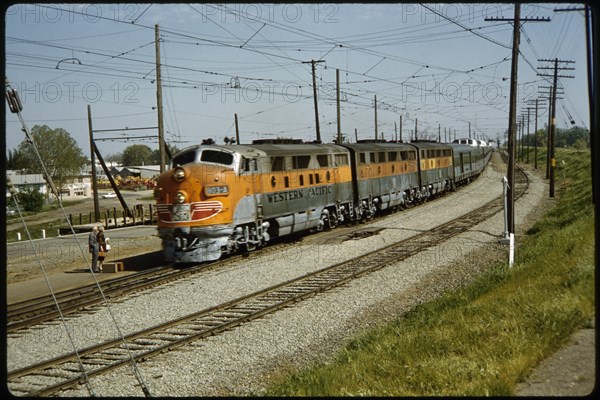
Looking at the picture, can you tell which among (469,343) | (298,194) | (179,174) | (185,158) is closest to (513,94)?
(298,194)

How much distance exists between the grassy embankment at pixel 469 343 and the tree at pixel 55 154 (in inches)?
2391

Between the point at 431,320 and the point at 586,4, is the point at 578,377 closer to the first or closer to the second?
the point at 586,4

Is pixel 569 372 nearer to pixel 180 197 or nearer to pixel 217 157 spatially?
pixel 180 197

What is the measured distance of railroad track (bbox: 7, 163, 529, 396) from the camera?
390 inches

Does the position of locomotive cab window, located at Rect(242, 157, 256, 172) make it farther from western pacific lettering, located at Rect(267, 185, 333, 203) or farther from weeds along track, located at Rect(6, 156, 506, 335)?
weeds along track, located at Rect(6, 156, 506, 335)

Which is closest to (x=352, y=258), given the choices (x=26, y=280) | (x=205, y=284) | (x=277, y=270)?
(x=277, y=270)

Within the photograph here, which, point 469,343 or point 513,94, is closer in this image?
point 469,343

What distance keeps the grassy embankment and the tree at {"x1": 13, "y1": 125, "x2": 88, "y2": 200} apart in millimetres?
60740

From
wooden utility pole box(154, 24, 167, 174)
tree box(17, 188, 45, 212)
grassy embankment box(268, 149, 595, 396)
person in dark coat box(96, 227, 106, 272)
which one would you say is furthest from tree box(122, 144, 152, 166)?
grassy embankment box(268, 149, 595, 396)

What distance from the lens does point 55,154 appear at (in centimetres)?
6788

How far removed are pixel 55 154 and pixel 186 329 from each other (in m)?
62.0

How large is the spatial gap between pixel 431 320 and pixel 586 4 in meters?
7.64

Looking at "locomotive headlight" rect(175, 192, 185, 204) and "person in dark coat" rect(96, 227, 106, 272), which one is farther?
"person in dark coat" rect(96, 227, 106, 272)

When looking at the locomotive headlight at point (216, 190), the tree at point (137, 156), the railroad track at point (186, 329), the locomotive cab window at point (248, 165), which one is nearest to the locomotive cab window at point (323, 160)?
the locomotive cab window at point (248, 165)
